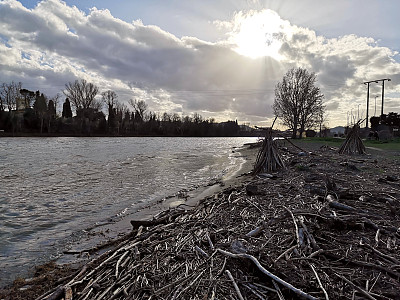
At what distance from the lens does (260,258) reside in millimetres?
2475

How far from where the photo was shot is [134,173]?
12.5 meters

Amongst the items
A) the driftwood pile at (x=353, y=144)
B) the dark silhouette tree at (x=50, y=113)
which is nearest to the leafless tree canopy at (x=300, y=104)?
the driftwood pile at (x=353, y=144)

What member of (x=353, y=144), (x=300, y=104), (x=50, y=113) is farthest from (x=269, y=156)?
(x=50, y=113)

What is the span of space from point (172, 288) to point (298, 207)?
2.86m

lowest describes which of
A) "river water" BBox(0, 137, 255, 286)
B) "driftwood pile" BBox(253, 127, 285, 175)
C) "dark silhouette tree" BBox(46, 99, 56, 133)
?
"river water" BBox(0, 137, 255, 286)

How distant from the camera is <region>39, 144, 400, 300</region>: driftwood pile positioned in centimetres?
213

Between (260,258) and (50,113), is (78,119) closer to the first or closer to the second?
(50,113)

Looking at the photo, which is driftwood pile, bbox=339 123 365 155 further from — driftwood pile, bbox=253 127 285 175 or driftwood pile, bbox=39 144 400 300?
driftwood pile, bbox=39 144 400 300

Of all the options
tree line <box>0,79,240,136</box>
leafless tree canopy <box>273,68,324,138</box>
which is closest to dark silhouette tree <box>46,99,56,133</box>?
tree line <box>0,79,240,136</box>

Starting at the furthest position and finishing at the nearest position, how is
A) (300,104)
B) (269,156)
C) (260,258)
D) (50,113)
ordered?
(50,113), (300,104), (269,156), (260,258)

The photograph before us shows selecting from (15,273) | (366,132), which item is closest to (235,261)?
(15,273)

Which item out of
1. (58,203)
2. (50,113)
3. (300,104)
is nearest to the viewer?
(58,203)

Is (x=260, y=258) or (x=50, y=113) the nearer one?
(x=260, y=258)

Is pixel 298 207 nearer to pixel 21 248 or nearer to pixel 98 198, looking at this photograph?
pixel 21 248
